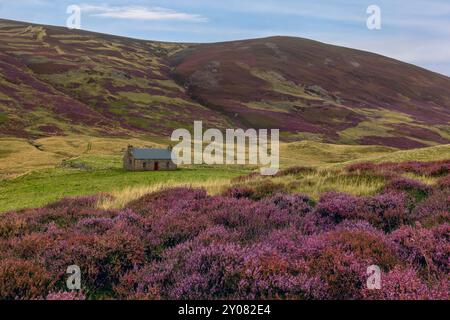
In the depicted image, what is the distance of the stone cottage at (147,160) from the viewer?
56.6m

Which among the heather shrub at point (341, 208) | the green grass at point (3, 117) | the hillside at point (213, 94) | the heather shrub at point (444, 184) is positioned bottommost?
the heather shrub at point (341, 208)

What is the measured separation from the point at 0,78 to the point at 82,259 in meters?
133

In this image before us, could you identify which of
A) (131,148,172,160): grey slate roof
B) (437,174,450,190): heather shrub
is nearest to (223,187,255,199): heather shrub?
(437,174,450,190): heather shrub

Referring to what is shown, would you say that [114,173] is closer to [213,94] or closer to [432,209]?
[432,209]

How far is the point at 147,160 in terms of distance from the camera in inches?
2306

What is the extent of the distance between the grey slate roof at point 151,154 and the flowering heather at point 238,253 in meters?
46.6

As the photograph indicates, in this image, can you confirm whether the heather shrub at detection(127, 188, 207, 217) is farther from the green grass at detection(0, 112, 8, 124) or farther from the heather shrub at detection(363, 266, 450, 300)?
the green grass at detection(0, 112, 8, 124)

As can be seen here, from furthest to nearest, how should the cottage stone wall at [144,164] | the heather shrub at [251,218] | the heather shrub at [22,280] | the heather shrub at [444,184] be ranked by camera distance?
the cottage stone wall at [144,164] → the heather shrub at [444,184] → the heather shrub at [251,218] → the heather shrub at [22,280]

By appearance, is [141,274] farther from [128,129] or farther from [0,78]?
[0,78]

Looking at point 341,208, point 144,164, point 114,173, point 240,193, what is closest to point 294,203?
point 341,208

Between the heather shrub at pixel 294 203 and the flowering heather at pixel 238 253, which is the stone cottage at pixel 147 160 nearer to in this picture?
the heather shrub at pixel 294 203

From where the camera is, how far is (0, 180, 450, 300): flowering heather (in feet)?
20.8

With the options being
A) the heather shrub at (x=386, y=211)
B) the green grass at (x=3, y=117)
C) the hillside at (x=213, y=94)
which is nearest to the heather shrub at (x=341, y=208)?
the heather shrub at (x=386, y=211)

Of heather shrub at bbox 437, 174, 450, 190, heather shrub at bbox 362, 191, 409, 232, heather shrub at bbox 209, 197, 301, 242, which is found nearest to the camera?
heather shrub at bbox 209, 197, 301, 242
